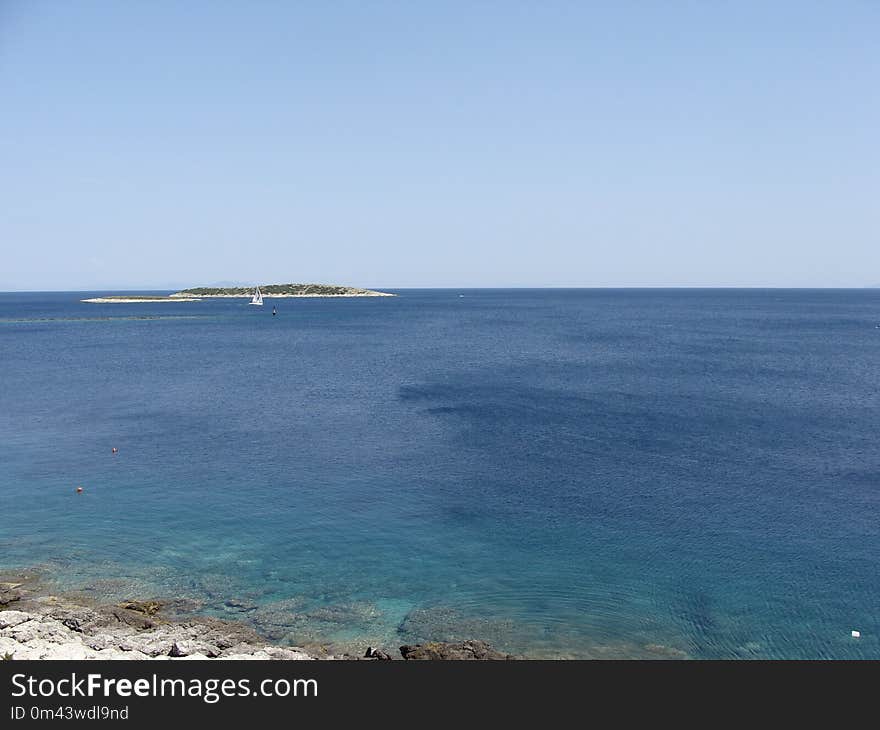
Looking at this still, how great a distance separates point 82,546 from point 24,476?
16443 mm

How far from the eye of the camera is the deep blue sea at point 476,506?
3109cm

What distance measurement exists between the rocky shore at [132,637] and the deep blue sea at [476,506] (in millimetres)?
1527

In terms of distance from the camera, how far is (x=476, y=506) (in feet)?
147

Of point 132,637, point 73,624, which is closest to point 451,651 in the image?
point 132,637

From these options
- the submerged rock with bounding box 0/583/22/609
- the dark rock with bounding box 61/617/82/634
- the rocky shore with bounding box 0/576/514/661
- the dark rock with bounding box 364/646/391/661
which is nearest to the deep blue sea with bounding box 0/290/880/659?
the rocky shore with bounding box 0/576/514/661

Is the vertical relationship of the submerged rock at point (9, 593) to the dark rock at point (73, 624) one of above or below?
below

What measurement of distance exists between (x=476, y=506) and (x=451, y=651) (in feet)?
57.9

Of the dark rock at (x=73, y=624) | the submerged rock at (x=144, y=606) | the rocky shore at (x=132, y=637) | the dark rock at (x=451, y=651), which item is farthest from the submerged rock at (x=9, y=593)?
the dark rock at (x=451, y=651)

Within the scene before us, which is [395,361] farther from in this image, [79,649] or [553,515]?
[79,649]

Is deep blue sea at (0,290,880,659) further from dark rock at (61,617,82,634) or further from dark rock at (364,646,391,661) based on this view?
dark rock at (61,617,82,634)

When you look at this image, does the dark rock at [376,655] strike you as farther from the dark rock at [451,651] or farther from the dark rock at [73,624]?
the dark rock at [73,624]

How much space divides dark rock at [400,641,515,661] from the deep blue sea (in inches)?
43.9
